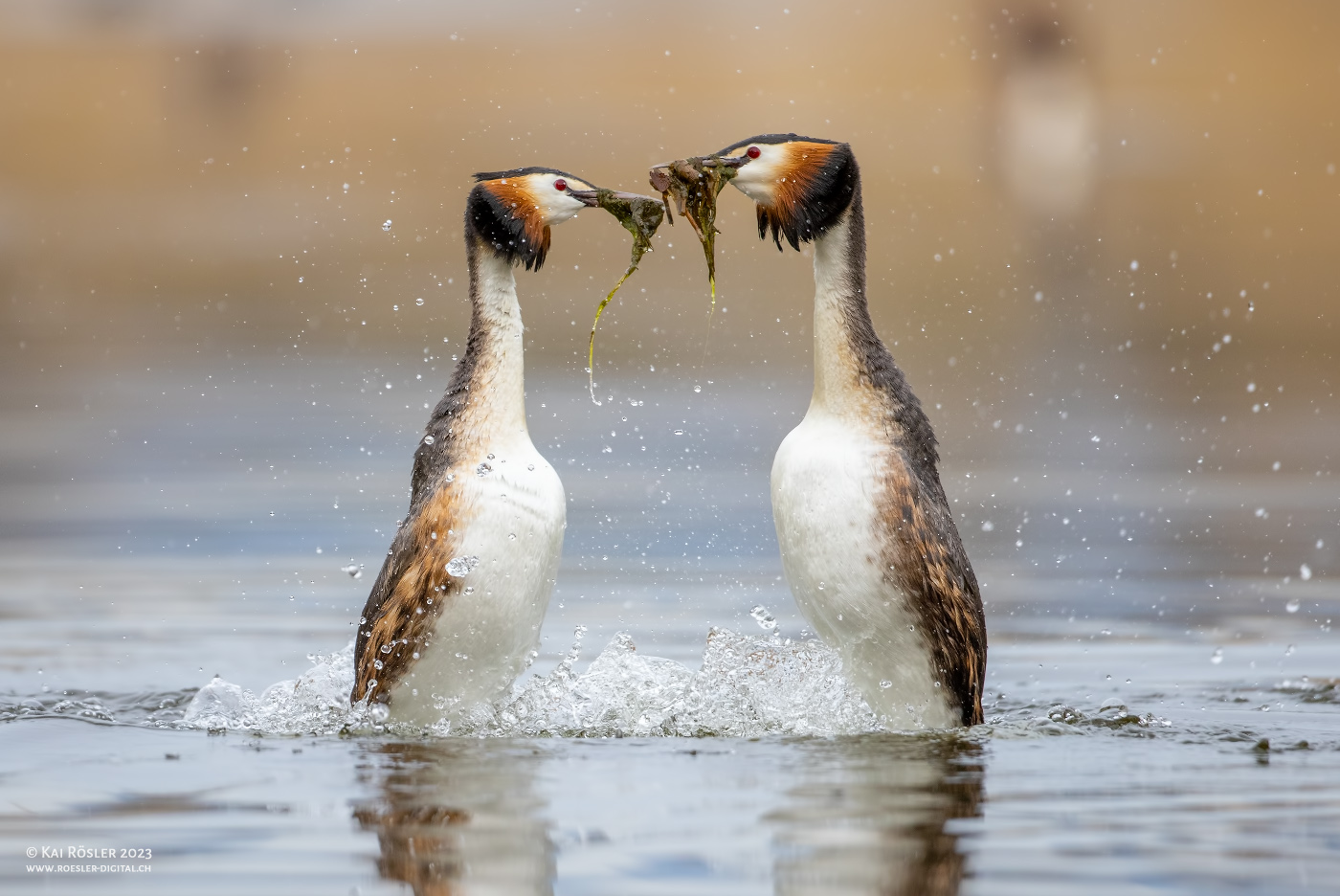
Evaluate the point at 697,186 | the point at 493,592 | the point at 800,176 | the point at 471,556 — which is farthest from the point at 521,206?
the point at 493,592

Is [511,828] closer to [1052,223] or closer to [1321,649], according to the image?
[1321,649]

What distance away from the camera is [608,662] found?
8828mm

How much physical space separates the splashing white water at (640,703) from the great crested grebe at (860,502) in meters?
0.20

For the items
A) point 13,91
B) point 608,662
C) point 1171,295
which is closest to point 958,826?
point 608,662

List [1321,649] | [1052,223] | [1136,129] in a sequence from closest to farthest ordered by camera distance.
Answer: [1321,649] → [1052,223] → [1136,129]

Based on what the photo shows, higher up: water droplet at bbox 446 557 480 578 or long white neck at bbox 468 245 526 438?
long white neck at bbox 468 245 526 438

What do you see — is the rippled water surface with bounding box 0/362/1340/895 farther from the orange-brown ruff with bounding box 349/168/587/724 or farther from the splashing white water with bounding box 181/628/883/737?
the orange-brown ruff with bounding box 349/168/587/724

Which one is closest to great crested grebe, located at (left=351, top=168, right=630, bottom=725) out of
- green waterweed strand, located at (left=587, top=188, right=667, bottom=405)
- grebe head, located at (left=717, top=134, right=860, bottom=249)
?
green waterweed strand, located at (left=587, top=188, right=667, bottom=405)

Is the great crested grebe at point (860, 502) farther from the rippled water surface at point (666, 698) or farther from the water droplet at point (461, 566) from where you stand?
the water droplet at point (461, 566)

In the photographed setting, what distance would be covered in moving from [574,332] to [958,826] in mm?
17192

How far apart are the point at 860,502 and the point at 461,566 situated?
61.2 inches

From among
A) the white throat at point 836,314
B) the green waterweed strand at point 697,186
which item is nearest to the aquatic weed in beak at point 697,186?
the green waterweed strand at point 697,186

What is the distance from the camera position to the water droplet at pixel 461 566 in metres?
8.37

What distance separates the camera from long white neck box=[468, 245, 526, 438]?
8.63 meters
